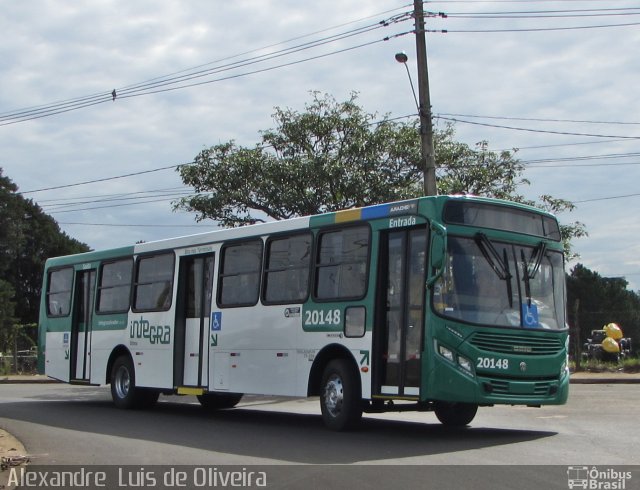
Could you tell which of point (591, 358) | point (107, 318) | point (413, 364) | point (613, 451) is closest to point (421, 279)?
point (413, 364)

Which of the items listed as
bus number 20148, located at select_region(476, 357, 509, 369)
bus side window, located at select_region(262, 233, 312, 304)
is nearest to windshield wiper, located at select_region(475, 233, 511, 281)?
bus number 20148, located at select_region(476, 357, 509, 369)

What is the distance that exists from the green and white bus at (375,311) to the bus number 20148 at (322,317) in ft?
0.08

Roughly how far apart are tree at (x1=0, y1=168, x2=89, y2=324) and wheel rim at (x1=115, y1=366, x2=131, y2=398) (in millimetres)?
49897

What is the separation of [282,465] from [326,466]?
486 millimetres

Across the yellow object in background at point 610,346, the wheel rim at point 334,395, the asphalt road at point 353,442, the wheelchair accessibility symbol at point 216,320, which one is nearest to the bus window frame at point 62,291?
the asphalt road at point 353,442

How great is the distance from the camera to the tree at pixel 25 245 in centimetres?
6612

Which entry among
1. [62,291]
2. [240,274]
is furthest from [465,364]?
[62,291]

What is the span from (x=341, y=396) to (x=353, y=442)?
48.3 inches

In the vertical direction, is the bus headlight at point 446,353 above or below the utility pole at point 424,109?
below

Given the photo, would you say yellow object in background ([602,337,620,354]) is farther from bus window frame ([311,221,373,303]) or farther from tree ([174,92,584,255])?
bus window frame ([311,221,373,303])

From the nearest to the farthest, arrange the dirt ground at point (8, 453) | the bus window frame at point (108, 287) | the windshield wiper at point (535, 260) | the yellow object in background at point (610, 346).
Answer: the dirt ground at point (8, 453) → the windshield wiper at point (535, 260) → the bus window frame at point (108, 287) → the yellow object in background at point (610, 346)

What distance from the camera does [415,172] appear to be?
24.6 metres

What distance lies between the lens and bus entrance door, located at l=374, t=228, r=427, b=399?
12.3 m

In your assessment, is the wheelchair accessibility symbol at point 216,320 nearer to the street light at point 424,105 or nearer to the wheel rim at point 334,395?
the wheel rim at point 334,395
